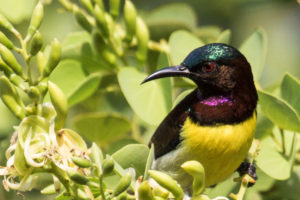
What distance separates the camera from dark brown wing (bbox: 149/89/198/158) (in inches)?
119

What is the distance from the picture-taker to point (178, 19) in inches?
141

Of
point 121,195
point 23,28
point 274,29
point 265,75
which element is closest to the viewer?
point 121,195

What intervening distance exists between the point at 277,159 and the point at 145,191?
1201 mm

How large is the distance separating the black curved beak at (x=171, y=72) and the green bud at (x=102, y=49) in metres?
0.46

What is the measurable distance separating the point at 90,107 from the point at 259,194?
1186 mm

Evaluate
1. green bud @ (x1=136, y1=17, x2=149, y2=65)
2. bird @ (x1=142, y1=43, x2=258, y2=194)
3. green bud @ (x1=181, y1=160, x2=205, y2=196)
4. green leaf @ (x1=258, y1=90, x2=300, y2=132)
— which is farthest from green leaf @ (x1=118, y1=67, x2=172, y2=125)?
green bud @ (x1=181, y1=160, x2=205, y2=196)

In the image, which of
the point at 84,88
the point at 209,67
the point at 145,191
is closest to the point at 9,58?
the point at 145,191

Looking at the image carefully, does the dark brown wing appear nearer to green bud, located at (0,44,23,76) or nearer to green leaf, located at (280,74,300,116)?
green leaf, located at (280,74,300,116)

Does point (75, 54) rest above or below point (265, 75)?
above

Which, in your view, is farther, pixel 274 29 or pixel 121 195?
pixel 274 29

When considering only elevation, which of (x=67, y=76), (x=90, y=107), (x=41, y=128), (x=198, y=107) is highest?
(x=41, y=128)

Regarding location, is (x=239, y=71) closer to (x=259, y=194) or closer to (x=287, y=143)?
(x=287, y=143)

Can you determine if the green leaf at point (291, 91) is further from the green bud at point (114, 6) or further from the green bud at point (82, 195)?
the green bud at point (82, 195)

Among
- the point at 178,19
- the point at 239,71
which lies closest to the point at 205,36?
the point at 178,19
